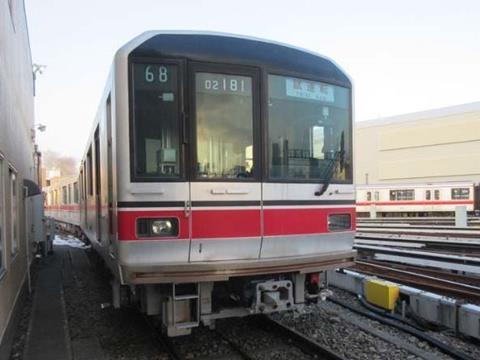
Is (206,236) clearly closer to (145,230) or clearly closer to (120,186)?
(145,230)

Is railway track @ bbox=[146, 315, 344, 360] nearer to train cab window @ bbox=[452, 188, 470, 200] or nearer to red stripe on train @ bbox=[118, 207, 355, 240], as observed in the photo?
red stripe on train @ bbox=[118, 207, 355, 240]

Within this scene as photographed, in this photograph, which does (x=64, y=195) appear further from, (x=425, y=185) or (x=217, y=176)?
(x=425, y=185)

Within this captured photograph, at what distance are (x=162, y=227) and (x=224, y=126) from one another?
112cm

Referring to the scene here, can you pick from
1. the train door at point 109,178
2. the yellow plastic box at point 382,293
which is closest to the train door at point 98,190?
the train door at point 109,178

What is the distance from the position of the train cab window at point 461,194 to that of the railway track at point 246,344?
32.4 metres

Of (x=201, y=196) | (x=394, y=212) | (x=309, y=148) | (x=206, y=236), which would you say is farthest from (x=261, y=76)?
(x=394, y=212)

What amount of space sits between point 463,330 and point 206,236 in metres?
3.50

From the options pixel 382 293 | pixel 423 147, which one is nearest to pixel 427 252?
pixel 382 293

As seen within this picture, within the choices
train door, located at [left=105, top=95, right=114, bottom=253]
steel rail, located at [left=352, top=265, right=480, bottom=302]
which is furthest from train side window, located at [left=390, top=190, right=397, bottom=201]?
train door, located at [left=105, top=95, right=114, bottom=253]

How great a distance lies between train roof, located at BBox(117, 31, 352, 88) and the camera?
475 centimetres

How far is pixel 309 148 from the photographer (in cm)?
543

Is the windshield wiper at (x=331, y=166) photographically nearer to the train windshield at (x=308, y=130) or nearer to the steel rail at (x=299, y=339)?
the train windshield at (x=308, y=130)

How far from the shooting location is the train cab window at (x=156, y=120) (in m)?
4.72

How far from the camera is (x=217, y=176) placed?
16.1 ft
